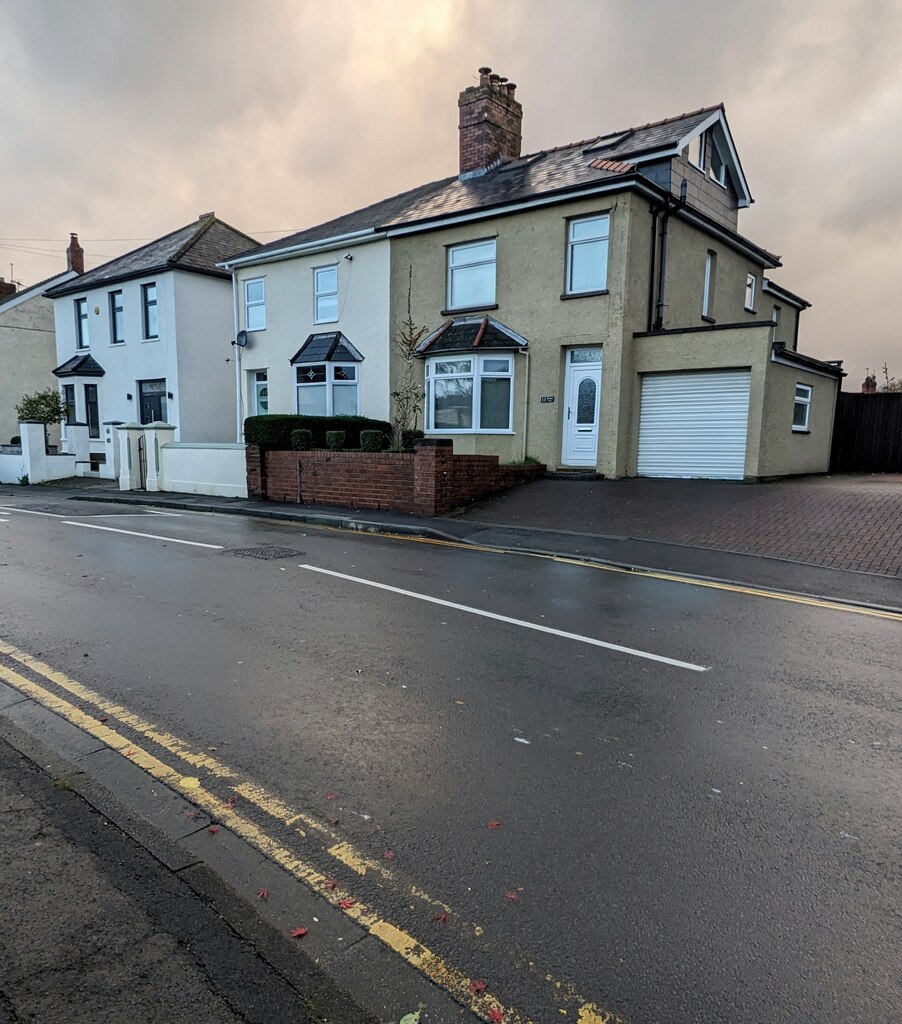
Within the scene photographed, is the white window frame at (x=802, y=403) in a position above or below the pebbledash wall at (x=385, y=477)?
above

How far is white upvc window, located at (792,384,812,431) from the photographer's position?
16.3 metres

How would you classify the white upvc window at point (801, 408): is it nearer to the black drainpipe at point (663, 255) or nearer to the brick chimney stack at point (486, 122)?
the black drainpipe at point (663, 255)

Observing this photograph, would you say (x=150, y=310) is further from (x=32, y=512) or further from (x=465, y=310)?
(x=465, y=310)

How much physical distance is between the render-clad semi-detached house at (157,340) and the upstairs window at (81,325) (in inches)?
1.6

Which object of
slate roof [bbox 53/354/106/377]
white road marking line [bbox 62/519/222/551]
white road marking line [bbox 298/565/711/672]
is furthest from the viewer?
slate roof [bbox 53/354/106/377]

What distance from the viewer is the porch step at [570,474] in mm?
15398

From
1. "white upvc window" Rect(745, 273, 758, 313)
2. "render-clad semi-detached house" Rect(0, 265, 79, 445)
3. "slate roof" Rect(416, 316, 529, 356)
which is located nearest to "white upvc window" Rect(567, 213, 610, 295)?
"slate roof" Rect(416, 316, 529, 356)

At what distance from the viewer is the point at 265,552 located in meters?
9.62

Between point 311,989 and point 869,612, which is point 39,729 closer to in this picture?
point 311,989

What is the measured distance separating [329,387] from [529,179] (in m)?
8.00

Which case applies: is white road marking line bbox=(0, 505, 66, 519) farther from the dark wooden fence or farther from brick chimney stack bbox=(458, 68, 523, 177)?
the dark wooden fence

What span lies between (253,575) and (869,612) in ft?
22.1

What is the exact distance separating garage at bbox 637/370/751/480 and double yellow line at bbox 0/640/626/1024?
13.3 metres

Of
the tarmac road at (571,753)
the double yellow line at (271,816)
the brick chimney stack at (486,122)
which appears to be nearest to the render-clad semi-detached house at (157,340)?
the brick chimney stack at (486,122)
